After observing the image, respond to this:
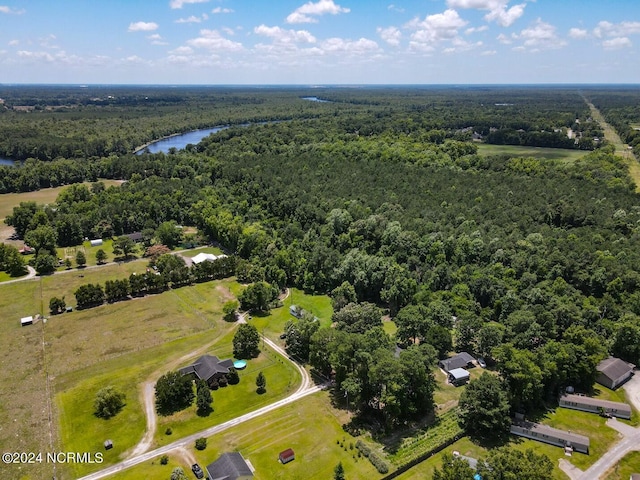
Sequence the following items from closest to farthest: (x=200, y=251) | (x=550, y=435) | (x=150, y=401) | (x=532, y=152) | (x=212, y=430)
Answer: (x=550, y=435) < (x=212, y=430) < (x=150, y=401) < (x=200, y=251) < (x=532, y=152)

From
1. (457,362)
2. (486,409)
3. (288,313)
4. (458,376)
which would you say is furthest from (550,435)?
(288,313)

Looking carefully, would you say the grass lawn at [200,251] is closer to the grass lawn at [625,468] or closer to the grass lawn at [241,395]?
the grass lawn at [241,395]

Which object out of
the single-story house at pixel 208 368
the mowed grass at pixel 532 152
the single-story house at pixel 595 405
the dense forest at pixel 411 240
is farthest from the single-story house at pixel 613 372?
the mowed grass at pixel 532 152

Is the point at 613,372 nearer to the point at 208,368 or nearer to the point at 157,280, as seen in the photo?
the point at 208,368

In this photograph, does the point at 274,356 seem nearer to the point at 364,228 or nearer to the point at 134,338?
the point at 134,338

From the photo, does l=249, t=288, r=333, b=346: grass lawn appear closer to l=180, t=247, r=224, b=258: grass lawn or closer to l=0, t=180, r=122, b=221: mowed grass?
l=180, t=247, r=224, b=258: grass lawn

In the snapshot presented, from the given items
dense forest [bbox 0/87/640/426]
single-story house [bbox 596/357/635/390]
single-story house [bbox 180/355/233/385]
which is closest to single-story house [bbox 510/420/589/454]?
dense forest [bbox 0/87/640/426]
